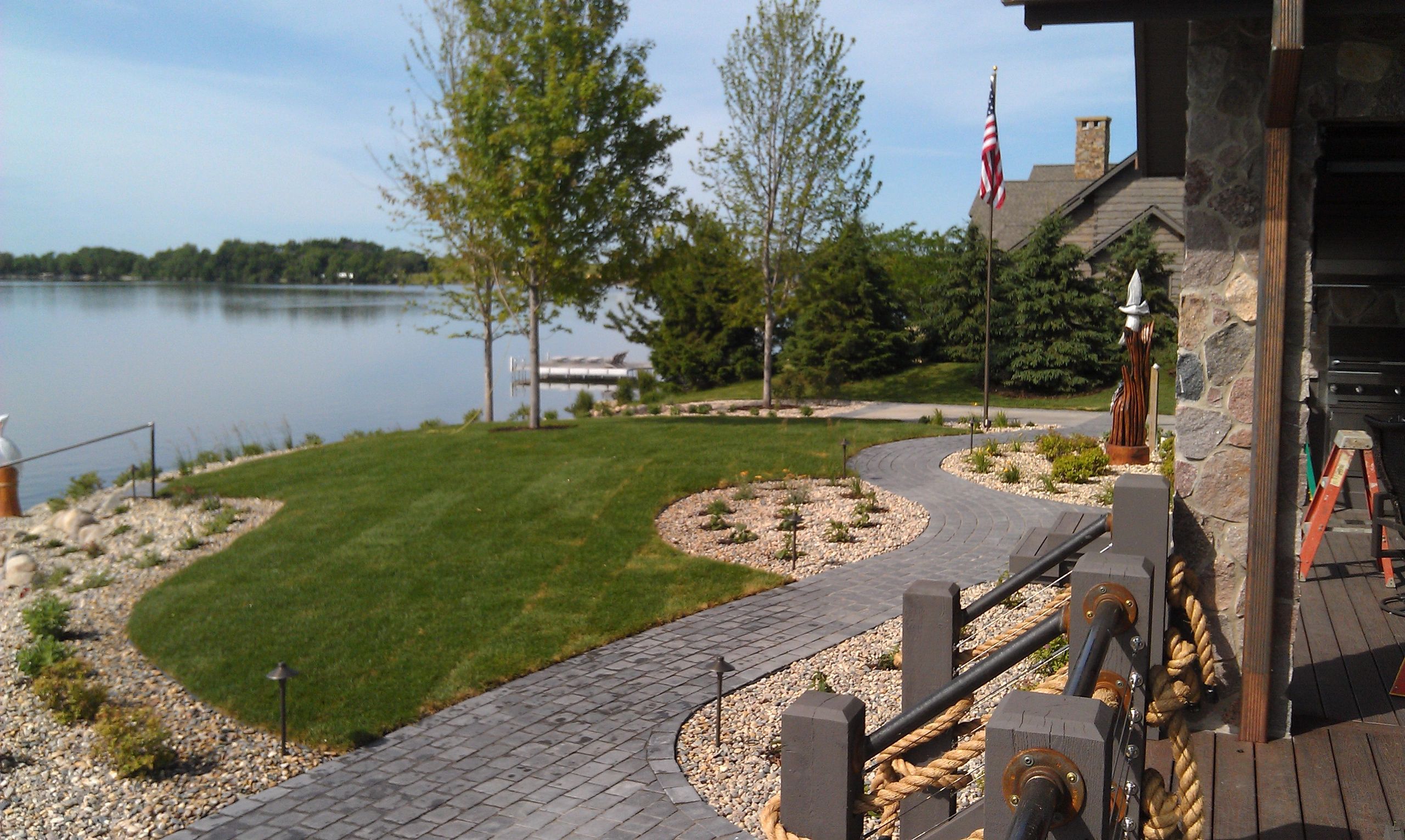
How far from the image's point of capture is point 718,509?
12.0 m

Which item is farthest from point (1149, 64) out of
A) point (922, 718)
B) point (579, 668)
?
point (579, 668)

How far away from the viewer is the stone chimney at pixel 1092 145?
32.1 m

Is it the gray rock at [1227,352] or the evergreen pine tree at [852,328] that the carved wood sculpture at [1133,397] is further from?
the evergreen pine tree at [852,328]

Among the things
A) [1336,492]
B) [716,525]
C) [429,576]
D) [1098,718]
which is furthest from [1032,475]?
[1098,718]

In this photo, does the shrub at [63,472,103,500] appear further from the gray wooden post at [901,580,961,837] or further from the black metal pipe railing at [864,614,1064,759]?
the black metal pipe railing at [864,614,1064,759]

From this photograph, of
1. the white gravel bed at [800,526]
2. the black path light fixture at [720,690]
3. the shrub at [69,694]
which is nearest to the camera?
the black path light fixture at [720,690]

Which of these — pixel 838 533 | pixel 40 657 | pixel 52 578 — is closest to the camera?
pixel 40 657

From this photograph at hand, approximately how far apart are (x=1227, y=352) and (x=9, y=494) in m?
16.6

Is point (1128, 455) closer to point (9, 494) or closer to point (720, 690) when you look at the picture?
point (720, 690)

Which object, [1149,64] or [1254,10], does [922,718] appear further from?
[1149,64]

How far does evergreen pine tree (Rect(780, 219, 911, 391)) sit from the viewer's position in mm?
27500

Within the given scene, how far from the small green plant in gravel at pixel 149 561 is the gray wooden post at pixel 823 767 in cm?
1112

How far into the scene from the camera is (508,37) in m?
17.2

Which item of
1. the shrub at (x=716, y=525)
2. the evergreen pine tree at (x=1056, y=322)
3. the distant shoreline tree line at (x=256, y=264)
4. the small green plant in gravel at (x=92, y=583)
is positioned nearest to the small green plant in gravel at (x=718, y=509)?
the shrub at (x=716, y=525)
